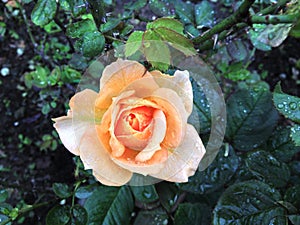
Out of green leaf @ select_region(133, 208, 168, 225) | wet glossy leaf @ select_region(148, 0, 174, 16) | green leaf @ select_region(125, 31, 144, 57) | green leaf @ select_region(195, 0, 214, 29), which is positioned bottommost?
green leaf @ select_region(133, 208, 168, 225)

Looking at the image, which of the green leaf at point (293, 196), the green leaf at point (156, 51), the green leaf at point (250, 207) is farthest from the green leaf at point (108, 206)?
the green leaf at point (156, 51)

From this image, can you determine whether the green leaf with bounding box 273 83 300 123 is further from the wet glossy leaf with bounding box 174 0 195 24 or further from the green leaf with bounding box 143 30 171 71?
the wet glossy leaf with bounding box 174 0 195 24

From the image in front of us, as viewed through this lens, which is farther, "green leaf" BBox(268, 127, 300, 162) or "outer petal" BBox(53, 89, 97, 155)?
"green leaf" BBox(268, 127, 300, 162)

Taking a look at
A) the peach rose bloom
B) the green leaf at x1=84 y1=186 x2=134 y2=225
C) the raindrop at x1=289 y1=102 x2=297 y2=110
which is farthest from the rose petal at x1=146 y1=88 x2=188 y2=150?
the green leaf at x1=84 y1=186 x2=134 y2=225

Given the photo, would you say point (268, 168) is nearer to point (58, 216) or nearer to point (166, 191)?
point (166, 191)

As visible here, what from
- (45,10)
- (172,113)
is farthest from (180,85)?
(45,10)

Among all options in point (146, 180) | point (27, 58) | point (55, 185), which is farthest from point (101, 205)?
point (27, 58)

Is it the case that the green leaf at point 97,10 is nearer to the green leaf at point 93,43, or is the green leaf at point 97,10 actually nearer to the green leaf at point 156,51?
the green leaf at point 93,43
